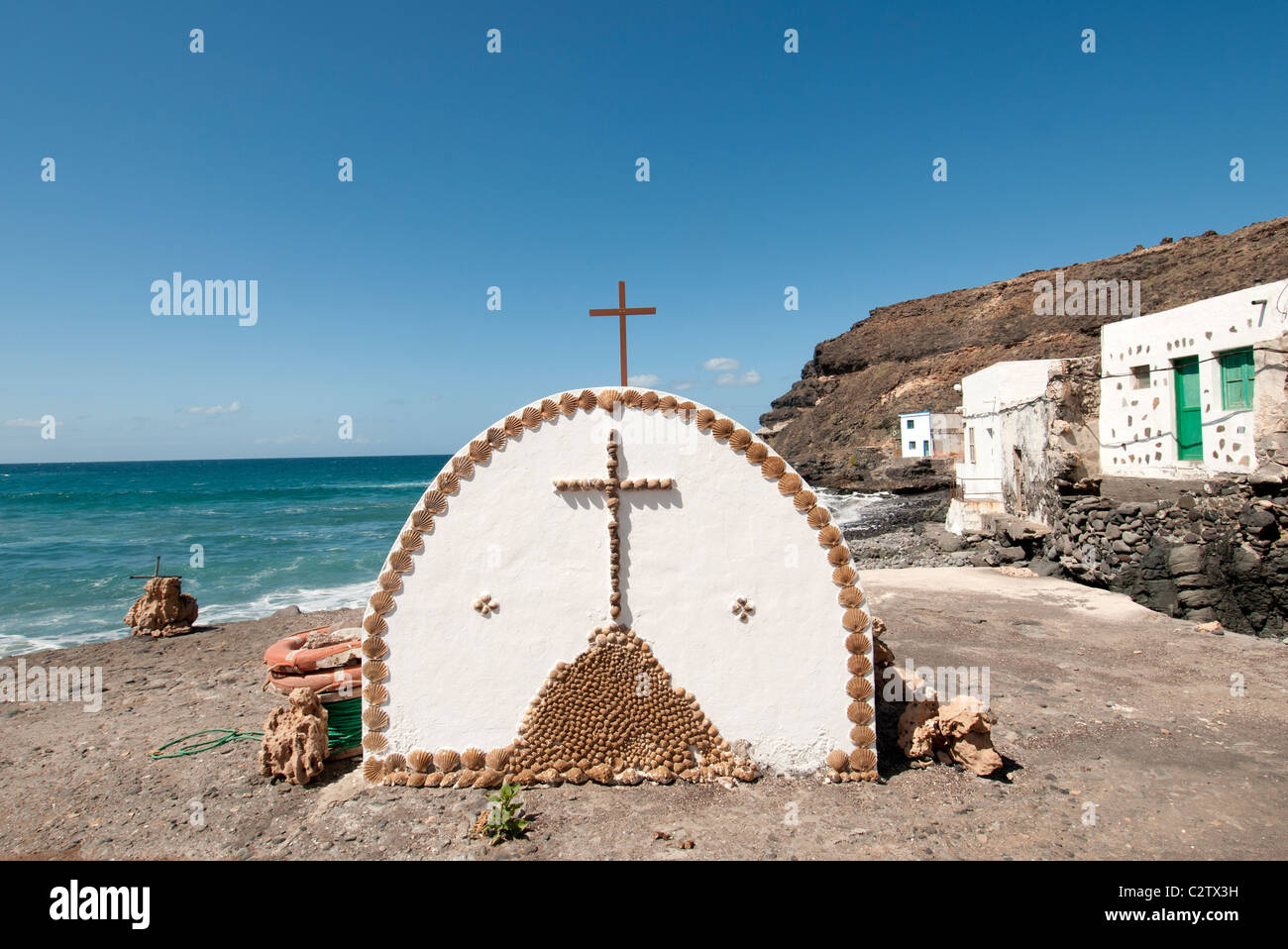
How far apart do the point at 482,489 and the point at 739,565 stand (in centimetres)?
241

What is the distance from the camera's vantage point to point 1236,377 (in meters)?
10.9

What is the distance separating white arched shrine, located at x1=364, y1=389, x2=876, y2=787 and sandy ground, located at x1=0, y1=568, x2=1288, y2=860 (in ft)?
1.18

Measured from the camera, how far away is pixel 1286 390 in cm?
980

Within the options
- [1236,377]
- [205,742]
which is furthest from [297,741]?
[1236,377]

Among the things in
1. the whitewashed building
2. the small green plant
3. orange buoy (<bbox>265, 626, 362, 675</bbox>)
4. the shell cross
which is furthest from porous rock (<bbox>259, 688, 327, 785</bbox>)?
the whitewashed building

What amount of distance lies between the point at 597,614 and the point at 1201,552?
1129 cm

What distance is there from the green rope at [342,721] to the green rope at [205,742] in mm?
1705

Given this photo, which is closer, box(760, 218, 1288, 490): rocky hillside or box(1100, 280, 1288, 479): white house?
box(1100, 280, 1288, 479): white house

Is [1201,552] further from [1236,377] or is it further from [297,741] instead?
[297,741]

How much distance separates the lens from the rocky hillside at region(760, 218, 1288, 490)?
1623 inches

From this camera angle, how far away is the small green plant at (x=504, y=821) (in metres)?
4.98

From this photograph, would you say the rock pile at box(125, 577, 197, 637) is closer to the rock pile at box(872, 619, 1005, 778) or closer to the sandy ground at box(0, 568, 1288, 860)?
the sandy ground at box(0, 568, 1288, 860)

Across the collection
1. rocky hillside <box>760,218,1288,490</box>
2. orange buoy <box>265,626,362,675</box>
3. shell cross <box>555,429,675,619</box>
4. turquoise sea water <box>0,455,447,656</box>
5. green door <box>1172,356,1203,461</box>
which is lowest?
turquoise sea water <box>0,455,447,656</box>
